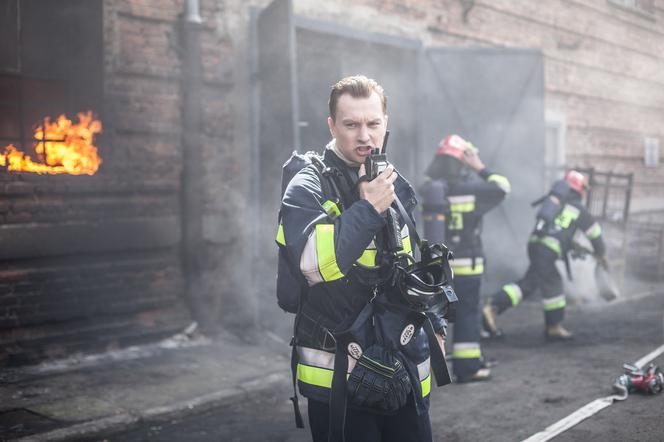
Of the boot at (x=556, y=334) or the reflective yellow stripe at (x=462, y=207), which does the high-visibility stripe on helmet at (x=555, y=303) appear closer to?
the boot at (x=556, y=334)

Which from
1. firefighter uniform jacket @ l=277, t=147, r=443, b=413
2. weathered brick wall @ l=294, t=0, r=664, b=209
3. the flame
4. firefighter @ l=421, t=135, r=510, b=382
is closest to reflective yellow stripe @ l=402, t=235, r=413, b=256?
firefighter uniform jacket @ l=277, t=147, r=443, b=413

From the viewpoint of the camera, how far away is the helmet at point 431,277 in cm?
244

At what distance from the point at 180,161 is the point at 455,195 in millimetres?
2902

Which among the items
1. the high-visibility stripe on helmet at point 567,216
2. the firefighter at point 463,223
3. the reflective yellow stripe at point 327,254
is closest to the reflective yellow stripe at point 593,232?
the high-visibility stripe on helmet at point 567,216

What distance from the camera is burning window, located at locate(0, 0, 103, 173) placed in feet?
21.0

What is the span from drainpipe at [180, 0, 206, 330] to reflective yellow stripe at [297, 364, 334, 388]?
485 cm

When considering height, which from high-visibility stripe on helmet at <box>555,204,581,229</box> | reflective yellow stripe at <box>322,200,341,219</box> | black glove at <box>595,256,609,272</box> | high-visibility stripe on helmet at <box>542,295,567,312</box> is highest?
reflective yellow stripe at <box>322,200,341,219</box>

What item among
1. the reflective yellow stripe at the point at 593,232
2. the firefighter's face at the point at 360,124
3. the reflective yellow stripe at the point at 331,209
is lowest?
the reflective yellow stripe at the point at 593,232

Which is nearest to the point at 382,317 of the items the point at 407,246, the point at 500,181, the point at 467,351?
the point at 407,246

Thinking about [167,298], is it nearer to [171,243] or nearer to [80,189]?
[171,243]

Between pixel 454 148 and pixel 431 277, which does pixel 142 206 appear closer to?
pixel 454 148

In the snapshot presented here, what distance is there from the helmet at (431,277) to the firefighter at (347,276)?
7cm

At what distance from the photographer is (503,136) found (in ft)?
32.1

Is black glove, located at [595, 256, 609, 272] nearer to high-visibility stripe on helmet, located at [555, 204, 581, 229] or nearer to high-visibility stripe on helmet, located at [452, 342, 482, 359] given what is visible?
high-visibility stripe on helmet, located at [555, 204, 581, 229]
